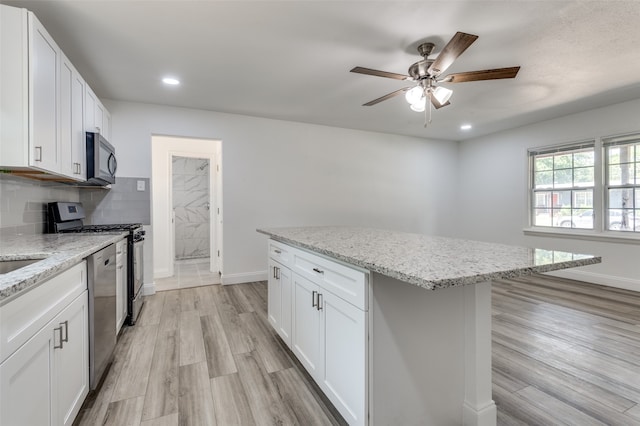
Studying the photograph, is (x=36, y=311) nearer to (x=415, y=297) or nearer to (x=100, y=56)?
(x=415, y=297)

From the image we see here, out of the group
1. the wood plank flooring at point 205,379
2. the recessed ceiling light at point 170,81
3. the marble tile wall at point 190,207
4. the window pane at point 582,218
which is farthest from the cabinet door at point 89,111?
the window pane at point 582,218

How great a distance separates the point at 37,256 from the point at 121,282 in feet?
3.74

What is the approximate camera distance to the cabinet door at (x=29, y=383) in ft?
3.10

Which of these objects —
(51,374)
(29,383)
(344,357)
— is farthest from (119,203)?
(344,357)

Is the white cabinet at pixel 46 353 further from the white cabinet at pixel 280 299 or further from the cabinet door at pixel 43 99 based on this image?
the white cabinet at pixel 280 299

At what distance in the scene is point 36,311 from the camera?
1141 millimetres

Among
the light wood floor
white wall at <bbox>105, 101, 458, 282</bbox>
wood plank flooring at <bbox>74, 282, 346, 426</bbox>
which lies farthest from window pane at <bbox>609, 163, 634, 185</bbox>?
wood plank flooring at <bbox>74, 282, 346, 426</bbox>

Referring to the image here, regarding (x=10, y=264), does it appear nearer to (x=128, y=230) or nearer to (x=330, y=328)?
(x=128, y=230)

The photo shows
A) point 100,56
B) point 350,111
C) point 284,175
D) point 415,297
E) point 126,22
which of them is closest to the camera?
point 415,297

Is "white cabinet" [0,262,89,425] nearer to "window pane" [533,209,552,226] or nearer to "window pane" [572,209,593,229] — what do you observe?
"window pane" [572,209,593,229]

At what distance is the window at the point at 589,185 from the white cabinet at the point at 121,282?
5661 mm

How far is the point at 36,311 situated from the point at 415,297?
1.53m

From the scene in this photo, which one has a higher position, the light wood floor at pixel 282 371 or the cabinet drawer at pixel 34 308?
the cabinet drawer at pixel 34 308

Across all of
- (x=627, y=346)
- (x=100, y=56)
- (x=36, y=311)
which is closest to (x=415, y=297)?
(x=36, y=311)
